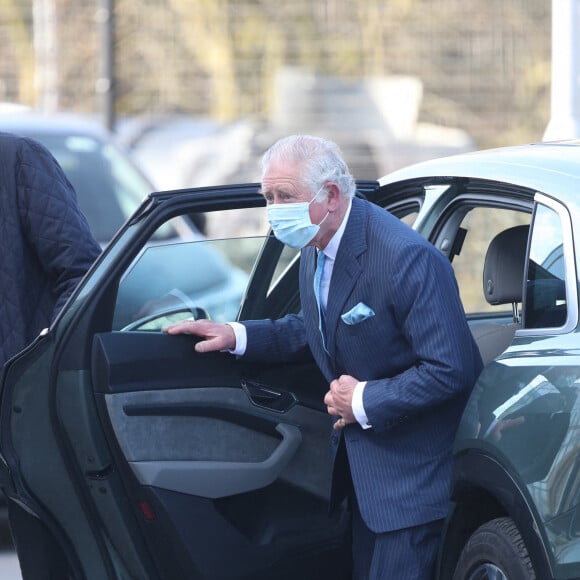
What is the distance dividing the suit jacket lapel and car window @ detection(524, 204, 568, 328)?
1.33ft

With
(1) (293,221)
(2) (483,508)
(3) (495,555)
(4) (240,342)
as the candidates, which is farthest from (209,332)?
(3) (495,555)

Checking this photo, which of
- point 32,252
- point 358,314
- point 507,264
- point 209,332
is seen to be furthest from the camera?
point 32,252

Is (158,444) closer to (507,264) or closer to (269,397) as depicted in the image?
(269,397)

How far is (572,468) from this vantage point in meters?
2.81

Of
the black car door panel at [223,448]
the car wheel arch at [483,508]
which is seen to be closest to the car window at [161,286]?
the black car door panel at [223,448]

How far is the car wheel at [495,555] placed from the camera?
305cm

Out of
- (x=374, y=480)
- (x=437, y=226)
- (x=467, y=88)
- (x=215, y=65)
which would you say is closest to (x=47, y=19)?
(x=215, y=65)

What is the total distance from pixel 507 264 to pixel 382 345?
662mm

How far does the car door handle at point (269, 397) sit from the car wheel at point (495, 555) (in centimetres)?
65

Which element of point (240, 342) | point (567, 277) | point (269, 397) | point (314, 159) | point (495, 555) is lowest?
point (495, 555)

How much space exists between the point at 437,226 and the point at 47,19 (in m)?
11.0

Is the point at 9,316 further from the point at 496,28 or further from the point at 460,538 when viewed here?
the point at 496,28

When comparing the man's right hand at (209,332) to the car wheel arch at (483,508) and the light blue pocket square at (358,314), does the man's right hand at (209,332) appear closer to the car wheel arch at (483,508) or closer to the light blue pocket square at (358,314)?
the light blue pocket square at (358,314)

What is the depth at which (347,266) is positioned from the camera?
3338 millimetres
